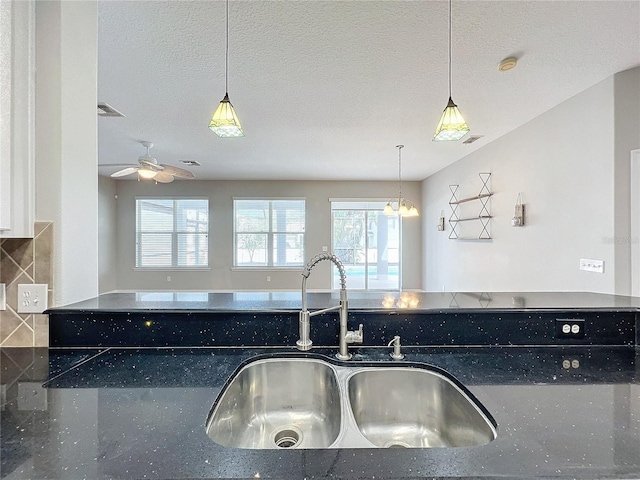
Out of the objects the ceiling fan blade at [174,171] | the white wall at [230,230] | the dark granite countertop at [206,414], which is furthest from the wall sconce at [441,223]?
the dark granite countertop at [206,414]

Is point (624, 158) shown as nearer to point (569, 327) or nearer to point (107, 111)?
point (569, 327)

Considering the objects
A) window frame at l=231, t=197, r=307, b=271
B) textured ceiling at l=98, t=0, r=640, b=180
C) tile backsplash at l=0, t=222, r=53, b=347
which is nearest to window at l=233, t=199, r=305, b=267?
window frame at l=231, t=197, r=307, b=271

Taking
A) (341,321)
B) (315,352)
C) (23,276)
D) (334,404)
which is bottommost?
(334,404)

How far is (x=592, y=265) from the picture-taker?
8.38ft

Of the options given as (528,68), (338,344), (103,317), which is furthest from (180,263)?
(528,68)

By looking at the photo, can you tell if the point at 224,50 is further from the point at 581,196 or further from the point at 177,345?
the point at 581,196

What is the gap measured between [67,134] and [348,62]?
1.90 meters

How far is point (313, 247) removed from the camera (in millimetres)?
6855

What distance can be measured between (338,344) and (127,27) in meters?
2.38

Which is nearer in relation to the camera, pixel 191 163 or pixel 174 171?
pixel 174 171

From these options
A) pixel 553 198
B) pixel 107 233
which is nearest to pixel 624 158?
pixel 553 198

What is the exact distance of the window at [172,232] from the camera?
6.77 metres

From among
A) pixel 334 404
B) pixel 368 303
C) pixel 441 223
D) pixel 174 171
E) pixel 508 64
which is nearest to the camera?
pixel 334 404

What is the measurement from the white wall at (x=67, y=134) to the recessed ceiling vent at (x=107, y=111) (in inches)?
79.9
